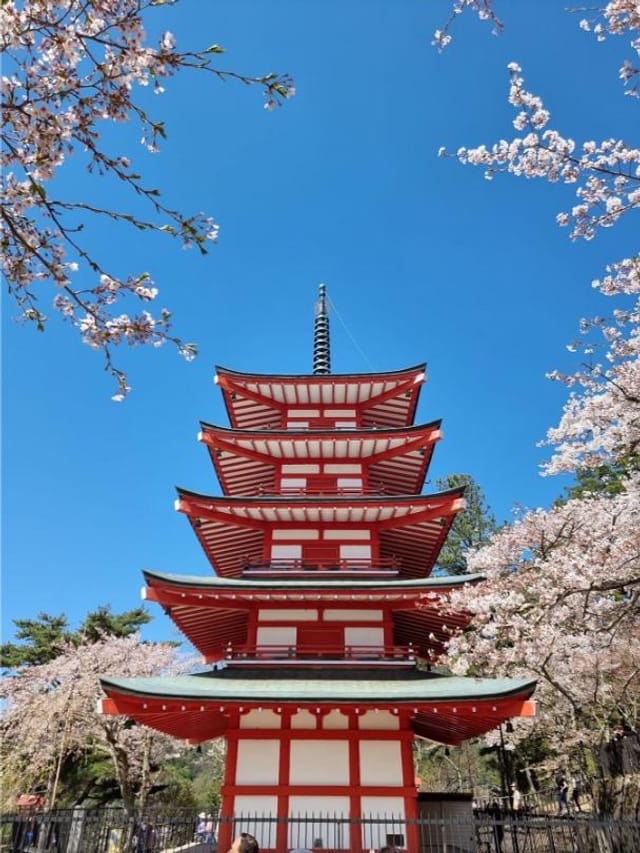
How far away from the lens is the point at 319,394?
60.0ft

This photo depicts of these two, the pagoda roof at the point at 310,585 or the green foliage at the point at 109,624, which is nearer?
the pagoda roof at the point at 310,585

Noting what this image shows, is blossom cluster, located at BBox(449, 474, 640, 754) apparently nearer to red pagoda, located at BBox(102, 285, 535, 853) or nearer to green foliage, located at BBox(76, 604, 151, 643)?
red pagoda, located at BBox(102, 285, 535, 853)

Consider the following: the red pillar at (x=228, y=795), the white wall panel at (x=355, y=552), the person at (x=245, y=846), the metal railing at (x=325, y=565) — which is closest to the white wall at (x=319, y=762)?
the red pillar at (x=228, y=795)

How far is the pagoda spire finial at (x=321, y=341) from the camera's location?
22141mm

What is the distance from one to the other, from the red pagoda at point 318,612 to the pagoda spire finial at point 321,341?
3878 millimetres

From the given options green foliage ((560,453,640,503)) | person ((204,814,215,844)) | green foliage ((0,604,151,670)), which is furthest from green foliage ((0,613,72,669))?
green foliage ((560,453,640,503))

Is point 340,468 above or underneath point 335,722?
above

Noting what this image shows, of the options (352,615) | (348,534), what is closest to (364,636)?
(352,615)

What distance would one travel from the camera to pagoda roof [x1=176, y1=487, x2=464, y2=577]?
14.7 m

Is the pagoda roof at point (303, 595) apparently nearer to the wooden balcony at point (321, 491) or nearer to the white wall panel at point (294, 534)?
the white wall panel at point (294, 534)

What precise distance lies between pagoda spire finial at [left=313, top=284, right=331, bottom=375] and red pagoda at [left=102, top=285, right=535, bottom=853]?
388 centimetres

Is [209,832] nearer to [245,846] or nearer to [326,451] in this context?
[326,451]

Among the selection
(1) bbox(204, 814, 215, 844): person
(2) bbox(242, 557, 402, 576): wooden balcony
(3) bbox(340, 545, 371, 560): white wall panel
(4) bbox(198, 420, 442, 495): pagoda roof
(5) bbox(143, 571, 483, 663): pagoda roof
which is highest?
(4) bbox(198, 420, 442, 495): pagoda roof

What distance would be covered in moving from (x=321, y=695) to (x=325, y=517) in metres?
5.19
